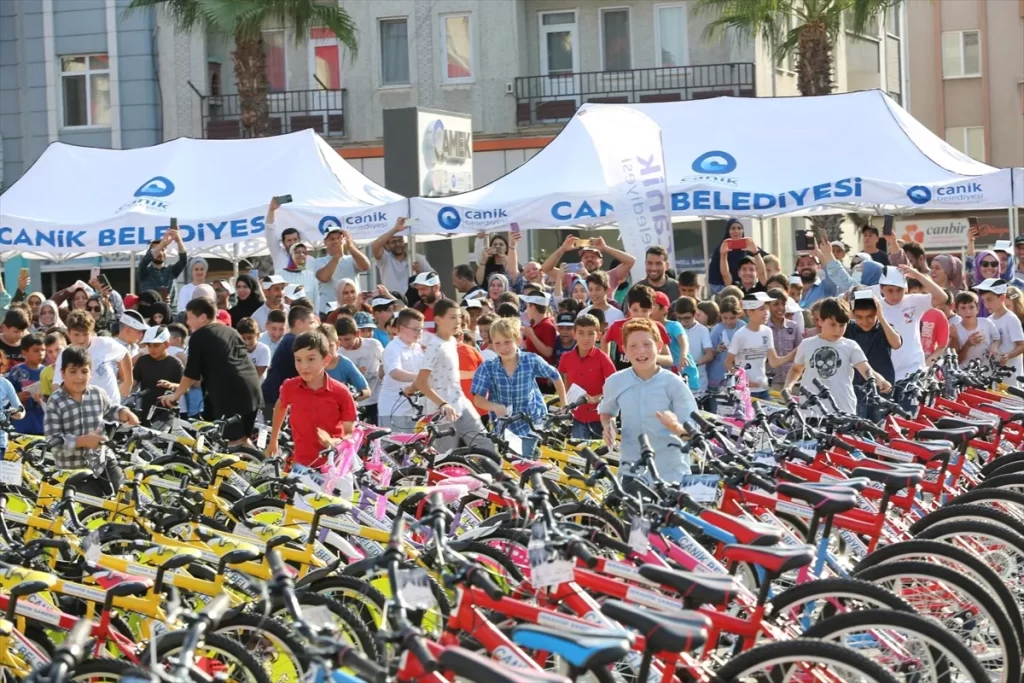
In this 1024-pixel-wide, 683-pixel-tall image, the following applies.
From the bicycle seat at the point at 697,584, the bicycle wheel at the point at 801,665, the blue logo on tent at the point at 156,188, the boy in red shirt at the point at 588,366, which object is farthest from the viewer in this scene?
the blue logo on tent at the point at 156,188

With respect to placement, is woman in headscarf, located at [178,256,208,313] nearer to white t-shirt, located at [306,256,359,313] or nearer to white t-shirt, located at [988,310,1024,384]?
white t-shirt, located at [306,256,359,313]

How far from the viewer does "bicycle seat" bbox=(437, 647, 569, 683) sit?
4.20 meters

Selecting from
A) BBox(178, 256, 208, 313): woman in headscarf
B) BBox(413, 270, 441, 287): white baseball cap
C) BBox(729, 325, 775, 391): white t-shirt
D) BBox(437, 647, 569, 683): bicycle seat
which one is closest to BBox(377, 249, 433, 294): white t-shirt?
BBox(178, 256, 208, 313): woman in headscarf

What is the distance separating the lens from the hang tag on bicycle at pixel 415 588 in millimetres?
4988

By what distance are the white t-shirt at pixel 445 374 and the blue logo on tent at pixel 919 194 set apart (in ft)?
25.7

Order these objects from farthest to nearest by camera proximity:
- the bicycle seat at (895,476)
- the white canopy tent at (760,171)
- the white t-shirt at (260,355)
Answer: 1. the white canopy tent at (760,171)
2. the white t-shirt at (260,355)
3. the bicycle seat at (895,476)

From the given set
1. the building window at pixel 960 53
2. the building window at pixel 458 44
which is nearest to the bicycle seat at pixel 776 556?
the building window at pixel 458 44

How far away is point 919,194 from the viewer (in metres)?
17.6

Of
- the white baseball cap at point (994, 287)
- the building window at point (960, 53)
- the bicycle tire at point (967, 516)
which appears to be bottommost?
the bicycle tire at point (967, 516)

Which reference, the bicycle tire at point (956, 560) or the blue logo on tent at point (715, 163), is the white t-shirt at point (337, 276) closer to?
the blue logo on tent at point (715, 163)

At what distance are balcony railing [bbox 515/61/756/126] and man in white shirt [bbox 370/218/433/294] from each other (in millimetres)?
17207

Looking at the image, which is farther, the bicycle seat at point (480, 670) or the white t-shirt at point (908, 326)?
the white t-shirt at point (908, 326)

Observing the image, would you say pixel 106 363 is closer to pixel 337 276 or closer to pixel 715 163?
pixel 337 276

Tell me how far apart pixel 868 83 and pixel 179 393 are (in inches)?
1435
